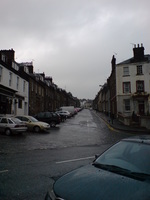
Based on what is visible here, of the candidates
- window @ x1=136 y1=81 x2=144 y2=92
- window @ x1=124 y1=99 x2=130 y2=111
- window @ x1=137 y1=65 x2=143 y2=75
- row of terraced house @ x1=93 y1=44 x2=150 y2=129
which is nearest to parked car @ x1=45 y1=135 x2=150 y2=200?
row of terraced house @ x1=93 y1=44 x2=150 y2=129

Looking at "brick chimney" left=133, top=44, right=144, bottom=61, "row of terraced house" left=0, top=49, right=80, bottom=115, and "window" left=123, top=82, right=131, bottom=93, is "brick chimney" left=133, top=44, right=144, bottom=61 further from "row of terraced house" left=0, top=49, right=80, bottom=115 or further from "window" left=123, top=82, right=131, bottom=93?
"row of terraced house" left=0, top=49, right=80, bottom=115

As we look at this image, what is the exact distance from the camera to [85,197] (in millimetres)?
2381

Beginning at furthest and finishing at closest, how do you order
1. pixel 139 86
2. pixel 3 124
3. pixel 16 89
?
pixel 139 86
pixel 16 89
pixel 3 124

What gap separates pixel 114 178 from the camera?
2.84 meters

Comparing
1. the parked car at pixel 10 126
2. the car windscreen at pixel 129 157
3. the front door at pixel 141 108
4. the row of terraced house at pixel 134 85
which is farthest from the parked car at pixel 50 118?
the car windscreen at pixel 129 157

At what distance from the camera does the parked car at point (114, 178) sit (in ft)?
7.94

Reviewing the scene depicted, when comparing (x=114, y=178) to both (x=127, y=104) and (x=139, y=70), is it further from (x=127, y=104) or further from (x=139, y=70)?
(x=139, y=70)

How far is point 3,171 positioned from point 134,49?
110 feet

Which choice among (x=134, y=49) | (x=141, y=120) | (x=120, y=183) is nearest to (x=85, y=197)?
(x=120, y=183)

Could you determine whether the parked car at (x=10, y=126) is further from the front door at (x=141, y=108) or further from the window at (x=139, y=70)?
the window at (x=139, y=70)

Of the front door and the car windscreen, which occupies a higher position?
the front door

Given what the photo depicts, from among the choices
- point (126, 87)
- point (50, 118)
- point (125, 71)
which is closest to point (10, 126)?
point (50, 118)

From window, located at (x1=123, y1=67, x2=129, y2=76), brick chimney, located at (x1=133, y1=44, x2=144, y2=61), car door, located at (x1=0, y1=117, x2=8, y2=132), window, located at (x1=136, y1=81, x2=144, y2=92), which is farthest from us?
window, located at (x1=123, y1=67, x2=129, y2=76)

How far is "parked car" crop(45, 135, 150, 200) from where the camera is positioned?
95.3 inches
